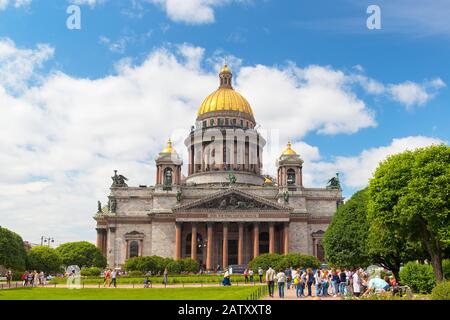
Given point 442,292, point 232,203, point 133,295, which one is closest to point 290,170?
point 232,203

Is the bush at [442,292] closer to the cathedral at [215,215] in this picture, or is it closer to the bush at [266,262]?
the bush at [266,262]

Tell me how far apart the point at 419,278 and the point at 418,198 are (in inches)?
233

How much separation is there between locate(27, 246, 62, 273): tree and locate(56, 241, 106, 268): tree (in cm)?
207

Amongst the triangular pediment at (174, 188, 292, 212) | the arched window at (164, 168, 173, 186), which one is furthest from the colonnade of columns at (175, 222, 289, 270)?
the arched window at (164, 168, 173, 186)

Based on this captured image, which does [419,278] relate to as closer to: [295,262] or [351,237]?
[351,237]

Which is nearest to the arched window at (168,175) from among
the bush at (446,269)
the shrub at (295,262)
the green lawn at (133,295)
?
the shrub at (295,262)

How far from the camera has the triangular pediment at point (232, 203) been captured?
88.1 meters

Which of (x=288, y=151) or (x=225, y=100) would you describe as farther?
(x=225, y=100)

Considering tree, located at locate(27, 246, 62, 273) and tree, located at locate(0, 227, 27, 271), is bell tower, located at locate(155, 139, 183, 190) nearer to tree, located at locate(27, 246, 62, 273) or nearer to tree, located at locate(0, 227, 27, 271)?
tree, located at locate(27, 246, 62, 273)

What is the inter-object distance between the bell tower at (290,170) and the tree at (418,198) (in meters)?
54.0

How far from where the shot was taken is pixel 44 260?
8169cm

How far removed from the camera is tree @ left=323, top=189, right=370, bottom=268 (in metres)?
53.6
